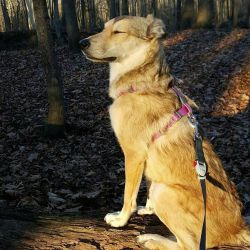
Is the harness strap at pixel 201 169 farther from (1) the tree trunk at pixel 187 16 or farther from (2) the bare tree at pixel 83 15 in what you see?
(2) the bare tree at pixel 83 15

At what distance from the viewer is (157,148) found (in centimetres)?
366

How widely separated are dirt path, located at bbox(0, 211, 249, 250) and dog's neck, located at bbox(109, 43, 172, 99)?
52.6 inches

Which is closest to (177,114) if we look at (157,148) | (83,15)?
(157,148)

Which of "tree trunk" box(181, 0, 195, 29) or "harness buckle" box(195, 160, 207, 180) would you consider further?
"tree trunk" box(181, 0, 195, 29)

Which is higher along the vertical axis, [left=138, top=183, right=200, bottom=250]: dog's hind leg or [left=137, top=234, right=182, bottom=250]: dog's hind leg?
[left=138, top=183, right=200, bottom=250]: dog's hind leg

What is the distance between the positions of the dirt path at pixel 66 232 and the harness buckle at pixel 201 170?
2.15 ft

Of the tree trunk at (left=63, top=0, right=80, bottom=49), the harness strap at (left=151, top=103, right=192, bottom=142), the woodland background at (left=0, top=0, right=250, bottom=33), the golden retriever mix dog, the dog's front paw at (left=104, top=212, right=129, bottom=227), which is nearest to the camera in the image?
the golden retriever mix dog

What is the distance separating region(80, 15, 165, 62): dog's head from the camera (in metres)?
4.11

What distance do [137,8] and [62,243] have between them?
45734mm

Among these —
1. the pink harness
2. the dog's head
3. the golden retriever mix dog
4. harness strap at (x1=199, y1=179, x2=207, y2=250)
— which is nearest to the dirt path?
the golden retriever mix dog

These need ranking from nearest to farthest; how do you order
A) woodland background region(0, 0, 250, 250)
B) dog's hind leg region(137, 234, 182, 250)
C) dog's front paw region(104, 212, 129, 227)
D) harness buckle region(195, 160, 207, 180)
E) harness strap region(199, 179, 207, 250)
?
harness strap region(199, 179, 207, 250) → harness buckle region(195, 160, 207, 180) → dog's hind leg region(137, 234, 182, 250) → woodland background region(0, 0, 250, 250) → dog's front paw region(104, 212, 129, 227)

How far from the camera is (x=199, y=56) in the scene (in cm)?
1402

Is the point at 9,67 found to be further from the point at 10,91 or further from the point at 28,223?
the point at 28,223

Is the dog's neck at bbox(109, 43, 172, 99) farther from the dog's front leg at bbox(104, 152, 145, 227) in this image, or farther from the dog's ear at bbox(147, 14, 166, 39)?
the dog's front leg at bbox(104, 152, 145, 227)
